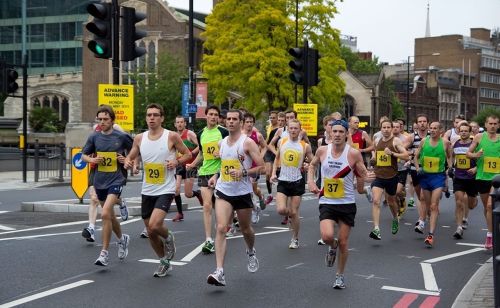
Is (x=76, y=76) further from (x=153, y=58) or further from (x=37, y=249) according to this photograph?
(x=37, y=249)

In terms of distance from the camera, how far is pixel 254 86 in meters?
38.0

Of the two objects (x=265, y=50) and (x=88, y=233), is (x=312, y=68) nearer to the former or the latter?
(x=88, y=233)

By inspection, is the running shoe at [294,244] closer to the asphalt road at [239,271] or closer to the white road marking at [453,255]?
the asphalt road at [239,271]

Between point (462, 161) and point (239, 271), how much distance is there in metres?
5.03

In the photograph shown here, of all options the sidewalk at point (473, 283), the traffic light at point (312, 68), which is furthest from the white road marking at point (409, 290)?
the traffic light at point (312, 68)

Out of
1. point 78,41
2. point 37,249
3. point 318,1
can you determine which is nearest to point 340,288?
point 37,249

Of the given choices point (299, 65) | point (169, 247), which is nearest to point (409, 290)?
point (169, 247)

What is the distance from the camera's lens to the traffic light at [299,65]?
1889 cm

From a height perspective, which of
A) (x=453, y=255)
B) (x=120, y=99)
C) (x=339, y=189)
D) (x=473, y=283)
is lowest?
(x=453, y=255)

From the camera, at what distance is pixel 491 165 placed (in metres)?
11.1

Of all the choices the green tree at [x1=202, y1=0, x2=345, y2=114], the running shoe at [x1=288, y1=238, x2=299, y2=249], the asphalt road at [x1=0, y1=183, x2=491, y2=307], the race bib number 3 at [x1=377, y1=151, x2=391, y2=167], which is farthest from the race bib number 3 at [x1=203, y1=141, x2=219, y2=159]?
the green tree at [x1=202, y1=0, x2=345, y2=114]

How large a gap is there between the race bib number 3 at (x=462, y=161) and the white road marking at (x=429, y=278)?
9.50ft

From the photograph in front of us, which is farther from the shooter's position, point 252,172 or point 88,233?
point 88,233

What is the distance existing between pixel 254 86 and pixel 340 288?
3063 cm
